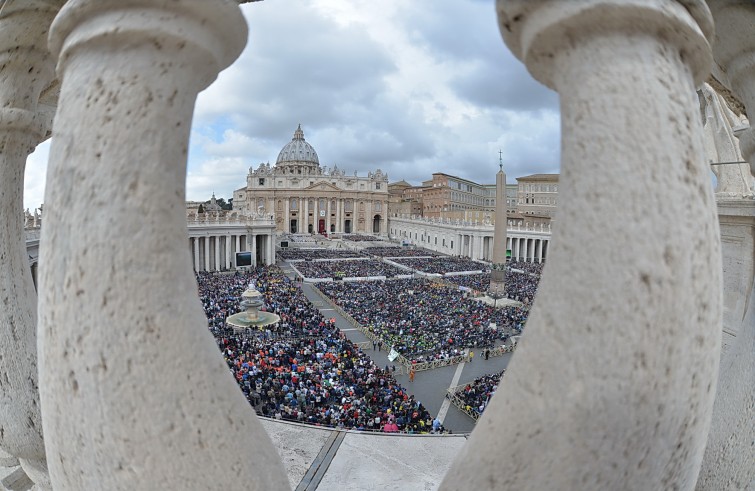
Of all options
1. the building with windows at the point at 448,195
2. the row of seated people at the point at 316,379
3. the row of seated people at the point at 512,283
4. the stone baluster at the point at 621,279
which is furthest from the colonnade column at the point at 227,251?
the building with windows at the point at 448,195

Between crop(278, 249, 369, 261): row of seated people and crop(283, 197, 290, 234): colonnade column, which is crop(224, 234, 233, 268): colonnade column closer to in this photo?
crop(278, 249, 369, 261): row of seated people

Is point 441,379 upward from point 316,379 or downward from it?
downward

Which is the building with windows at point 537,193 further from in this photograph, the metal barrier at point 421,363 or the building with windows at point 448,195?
the metal barrier at point 421,363

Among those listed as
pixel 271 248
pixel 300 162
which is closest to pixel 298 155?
pixel 300 162

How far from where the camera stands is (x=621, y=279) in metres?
1.22

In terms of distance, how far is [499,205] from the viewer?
3509 centimetres

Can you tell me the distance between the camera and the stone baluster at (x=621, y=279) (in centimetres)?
122

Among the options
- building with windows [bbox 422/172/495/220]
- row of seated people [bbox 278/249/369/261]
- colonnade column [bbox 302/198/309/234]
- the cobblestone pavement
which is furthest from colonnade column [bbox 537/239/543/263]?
colonnade column [bbox 302/198/309/234]

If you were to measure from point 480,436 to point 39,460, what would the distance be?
2.95 metres

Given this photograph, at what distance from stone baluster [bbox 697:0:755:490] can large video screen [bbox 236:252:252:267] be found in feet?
137

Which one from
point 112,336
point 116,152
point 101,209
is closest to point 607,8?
point 116,152

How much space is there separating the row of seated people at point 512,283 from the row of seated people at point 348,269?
5502 millimetres

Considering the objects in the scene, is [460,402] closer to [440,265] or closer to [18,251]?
[18,251]

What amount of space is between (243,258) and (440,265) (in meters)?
19.3
